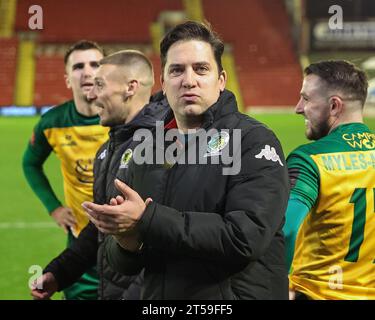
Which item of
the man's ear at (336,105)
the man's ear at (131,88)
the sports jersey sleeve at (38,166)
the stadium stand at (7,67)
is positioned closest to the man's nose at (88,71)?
the sports jersey sleeve at (38,166)

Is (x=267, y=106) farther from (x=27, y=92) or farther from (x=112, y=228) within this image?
(x=112, y=228)

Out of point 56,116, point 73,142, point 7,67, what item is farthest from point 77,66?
point 7,67

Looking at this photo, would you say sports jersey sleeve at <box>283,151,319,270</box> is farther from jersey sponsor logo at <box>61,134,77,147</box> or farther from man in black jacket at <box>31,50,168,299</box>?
jersey sponsor logo at <box>61,134,77,147</box>

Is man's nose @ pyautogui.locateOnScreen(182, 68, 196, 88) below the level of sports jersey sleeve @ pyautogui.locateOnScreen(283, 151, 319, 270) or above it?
above

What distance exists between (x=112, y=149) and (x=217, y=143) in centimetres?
136

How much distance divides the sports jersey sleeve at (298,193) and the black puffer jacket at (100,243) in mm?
654

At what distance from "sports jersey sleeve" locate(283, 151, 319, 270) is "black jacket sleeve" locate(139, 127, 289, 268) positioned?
1.63 feet

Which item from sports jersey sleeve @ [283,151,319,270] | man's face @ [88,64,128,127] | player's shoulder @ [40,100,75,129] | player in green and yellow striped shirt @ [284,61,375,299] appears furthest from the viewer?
player's shoulder @ [40,100,75,129]

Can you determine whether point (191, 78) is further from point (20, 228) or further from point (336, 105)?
point (20, 228)

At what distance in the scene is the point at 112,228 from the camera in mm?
2035

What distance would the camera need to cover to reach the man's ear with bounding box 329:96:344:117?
3039 millimetres

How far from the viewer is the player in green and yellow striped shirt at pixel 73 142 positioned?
5.07 m

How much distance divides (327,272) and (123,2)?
30.9 metres

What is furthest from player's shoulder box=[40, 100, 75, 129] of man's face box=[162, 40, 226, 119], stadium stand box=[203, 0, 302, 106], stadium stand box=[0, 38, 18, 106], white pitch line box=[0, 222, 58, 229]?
stadium stand box=[203, 0, 302, 106]
